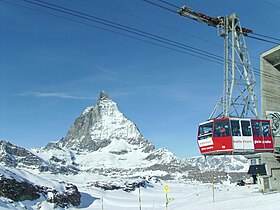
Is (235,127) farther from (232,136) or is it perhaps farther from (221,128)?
(221,128)

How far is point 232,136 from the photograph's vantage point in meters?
26.5

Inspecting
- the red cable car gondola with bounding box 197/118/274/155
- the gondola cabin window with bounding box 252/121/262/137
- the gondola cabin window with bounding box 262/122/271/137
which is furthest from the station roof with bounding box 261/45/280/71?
the gondola cabin window with bounding box 252/121/262/137

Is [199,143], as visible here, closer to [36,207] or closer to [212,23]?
[212,23]

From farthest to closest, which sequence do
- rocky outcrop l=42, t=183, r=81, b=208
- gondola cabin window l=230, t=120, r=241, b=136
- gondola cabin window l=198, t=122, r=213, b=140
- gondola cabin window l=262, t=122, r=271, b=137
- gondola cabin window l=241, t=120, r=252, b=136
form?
rocky outcrop l=42, t=183, r=81, b=208
gondola cabin window l=262, t=122, r=271, b=137
gondola cabin window l=241, t=120, r=252, b=136
gondola cabin window l=198, t=122, r=213, b=140
gondola cabin window l=230, t=120, r=241, b=136

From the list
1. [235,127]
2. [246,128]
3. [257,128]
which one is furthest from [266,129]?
[235,127]

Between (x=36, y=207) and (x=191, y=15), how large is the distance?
39.2m

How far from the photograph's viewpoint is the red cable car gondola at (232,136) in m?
26.4

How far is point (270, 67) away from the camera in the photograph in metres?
39.8

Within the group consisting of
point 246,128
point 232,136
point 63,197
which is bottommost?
point 63,197

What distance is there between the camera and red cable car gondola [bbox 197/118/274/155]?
26.4 metres

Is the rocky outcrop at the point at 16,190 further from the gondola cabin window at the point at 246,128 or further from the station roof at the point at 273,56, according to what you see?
the station roof at the point at 273,56

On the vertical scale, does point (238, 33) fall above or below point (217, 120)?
above

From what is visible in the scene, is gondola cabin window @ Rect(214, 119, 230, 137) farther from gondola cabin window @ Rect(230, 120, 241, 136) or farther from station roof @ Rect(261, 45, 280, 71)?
station roof @ Rect(261, 45, 280, 71)

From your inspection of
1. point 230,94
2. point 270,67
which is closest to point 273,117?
point 270,67
